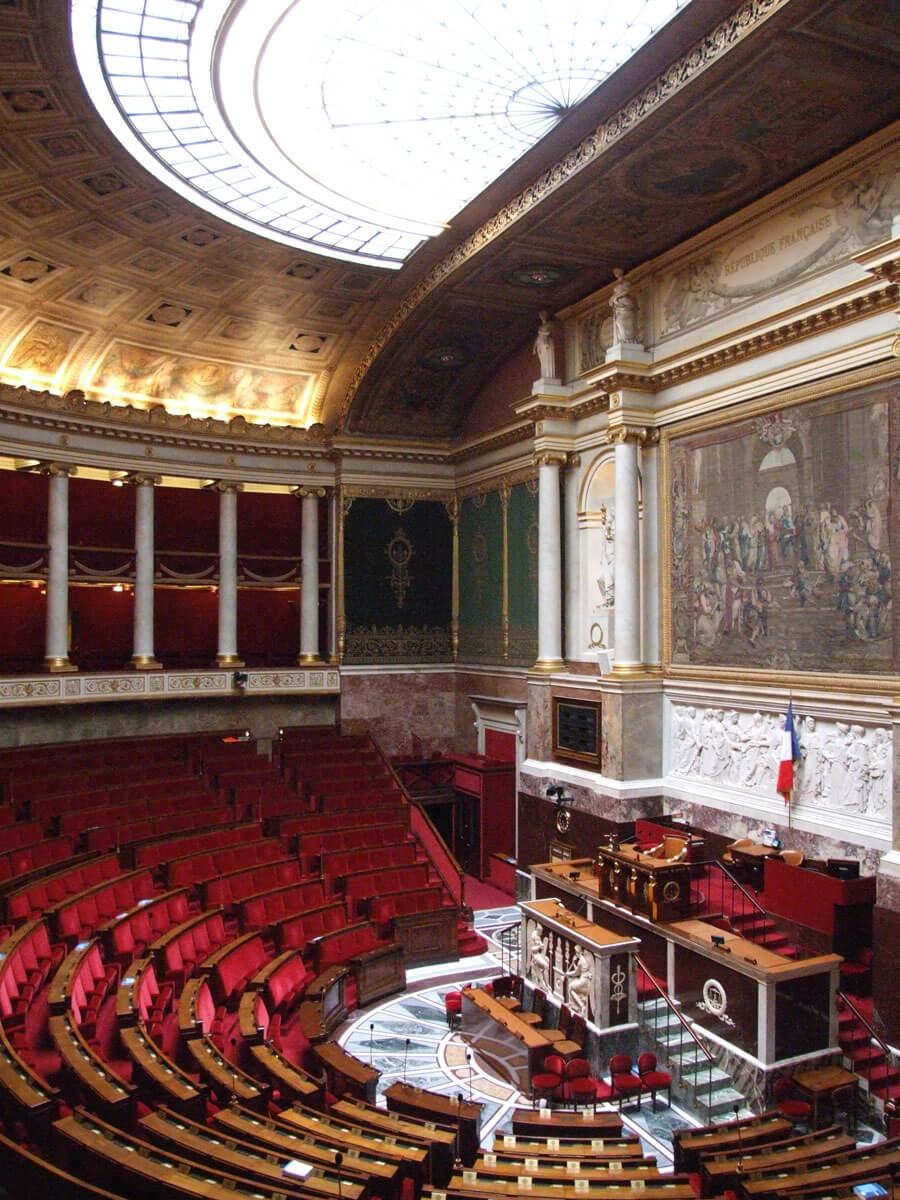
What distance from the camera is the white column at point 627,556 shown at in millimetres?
16281

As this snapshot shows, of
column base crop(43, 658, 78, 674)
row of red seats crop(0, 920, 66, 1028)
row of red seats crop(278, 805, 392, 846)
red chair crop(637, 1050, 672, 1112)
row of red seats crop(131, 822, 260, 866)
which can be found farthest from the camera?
column base crop(43, 658, 78, 674)

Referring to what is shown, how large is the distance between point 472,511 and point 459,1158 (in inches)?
610

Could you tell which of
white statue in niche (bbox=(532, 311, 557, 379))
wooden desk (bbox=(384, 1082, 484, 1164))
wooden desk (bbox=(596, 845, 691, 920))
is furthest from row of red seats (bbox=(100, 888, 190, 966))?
white statue in niche (bbox=(532, 311, 557, 379))

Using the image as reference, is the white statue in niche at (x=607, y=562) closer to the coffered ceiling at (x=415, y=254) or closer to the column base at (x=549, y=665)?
the column base at (x=549, y=665)

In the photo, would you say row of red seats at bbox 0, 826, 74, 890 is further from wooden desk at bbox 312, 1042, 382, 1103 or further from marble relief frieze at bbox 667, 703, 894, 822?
marble relief frieze at bbox 667, 703, 894, 822

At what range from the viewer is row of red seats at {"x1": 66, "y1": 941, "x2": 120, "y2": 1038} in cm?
938

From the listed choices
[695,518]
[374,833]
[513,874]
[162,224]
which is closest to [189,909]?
[374,833]

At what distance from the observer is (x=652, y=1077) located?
1105cm

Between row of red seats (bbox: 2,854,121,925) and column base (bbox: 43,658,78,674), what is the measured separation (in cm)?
541

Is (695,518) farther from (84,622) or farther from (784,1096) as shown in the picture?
(84,622)

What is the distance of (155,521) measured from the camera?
76.3ft

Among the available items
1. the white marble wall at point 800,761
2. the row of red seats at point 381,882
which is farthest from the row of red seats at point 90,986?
the white marble wall at point 800,761

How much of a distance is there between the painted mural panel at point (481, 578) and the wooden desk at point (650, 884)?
8044 mm

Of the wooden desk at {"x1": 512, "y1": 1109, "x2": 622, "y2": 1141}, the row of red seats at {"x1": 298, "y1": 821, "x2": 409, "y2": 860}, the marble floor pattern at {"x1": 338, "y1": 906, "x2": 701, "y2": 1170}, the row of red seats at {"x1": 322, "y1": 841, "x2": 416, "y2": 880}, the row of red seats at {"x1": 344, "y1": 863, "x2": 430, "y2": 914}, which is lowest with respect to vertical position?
the marble floor pattern at {"x1": 338, "y1": 906, "x2": 701, "y2": 1170}
